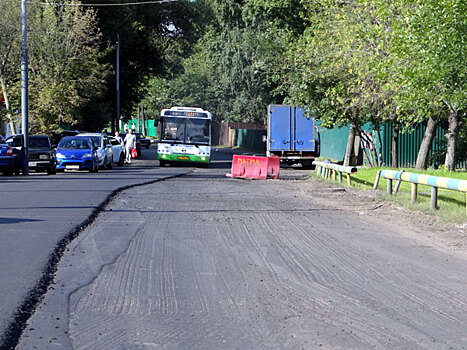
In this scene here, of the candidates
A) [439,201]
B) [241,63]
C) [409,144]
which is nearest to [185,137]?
[409,144]

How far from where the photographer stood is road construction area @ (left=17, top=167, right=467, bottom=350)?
6250 mm

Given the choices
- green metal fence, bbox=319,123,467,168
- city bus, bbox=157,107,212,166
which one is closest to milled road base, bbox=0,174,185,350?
city bus, bbox=157,107,212,166

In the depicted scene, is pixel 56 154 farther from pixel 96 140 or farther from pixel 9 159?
pixel 9 159

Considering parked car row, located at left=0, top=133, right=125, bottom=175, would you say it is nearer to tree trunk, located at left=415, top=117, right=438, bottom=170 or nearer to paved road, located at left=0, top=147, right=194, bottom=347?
paved road, located at left=0, top=147, right=194, bottom=347

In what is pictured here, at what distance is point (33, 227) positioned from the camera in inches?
512

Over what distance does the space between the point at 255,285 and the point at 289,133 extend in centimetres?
3112

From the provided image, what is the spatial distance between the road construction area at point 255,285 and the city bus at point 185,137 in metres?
21.5

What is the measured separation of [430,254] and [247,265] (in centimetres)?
286

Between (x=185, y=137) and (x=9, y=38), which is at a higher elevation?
(x=9, y=38)

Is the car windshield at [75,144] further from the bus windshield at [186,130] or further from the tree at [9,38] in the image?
the tree at [9,38]

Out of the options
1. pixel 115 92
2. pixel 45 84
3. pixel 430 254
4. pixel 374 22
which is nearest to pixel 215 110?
pixel 115 92

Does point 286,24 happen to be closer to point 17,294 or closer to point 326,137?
point 326,137

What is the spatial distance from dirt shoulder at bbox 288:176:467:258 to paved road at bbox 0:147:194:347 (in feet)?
18.4

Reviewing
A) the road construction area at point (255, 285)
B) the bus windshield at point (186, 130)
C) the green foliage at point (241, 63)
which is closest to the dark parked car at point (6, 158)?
the bus windshield at point (186, 130)
